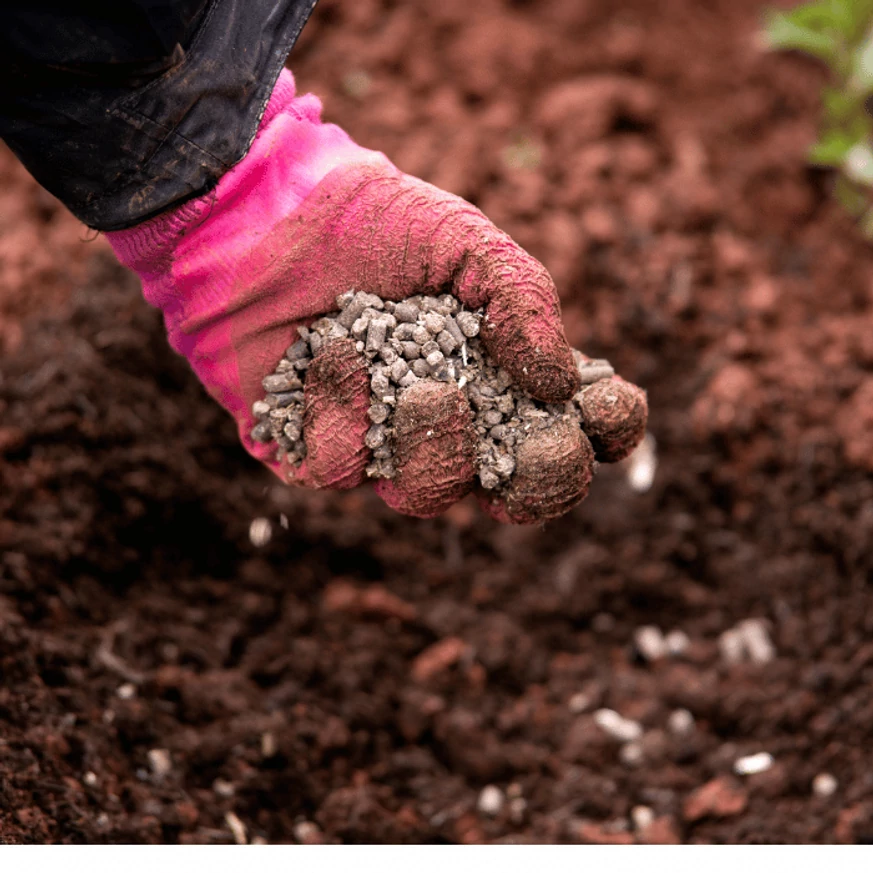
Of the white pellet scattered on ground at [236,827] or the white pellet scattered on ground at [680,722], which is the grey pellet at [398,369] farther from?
the white pellet scattered on ground at [680,722]

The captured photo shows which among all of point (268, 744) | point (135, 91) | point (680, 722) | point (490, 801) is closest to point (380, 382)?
point (135, 91)

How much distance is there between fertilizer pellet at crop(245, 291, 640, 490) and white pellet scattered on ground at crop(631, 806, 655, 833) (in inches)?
36.0

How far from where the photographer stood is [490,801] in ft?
6.00

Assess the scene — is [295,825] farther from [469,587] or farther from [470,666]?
[469,587]

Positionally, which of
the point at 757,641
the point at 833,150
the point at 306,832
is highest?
the point at 833,150

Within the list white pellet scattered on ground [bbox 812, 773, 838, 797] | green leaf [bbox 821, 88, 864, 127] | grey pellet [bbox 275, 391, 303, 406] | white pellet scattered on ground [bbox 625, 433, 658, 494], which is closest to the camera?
grey pellet [bbox 275, 391, 303, 406]

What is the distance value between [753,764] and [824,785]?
0.15 meters

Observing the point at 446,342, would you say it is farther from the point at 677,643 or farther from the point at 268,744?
the point at 677,643

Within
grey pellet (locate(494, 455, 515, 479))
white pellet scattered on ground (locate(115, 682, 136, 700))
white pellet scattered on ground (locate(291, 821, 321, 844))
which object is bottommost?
white pellet scattered on ground (locate(291, 821, 321, 844))

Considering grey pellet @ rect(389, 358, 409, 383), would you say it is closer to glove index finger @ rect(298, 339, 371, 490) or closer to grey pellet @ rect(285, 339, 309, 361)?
glove index finger @ rect(298, 339, 371, 490)

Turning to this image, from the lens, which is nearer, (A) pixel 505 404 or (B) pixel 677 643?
(A) pixel 505 404

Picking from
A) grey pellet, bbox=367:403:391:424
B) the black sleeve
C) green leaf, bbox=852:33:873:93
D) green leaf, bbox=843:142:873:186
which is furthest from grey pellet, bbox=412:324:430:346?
green leaf, bbox=852:33:873:93

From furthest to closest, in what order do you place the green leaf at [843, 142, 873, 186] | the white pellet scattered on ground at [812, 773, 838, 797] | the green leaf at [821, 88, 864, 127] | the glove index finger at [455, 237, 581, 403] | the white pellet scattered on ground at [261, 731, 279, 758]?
the green leaf at [821, 88, 864, 127] < the green leaf at [843, 142, 873, 186] < the white pellet scattered on ground at [812, 773, 838, 797] < the white pellet scattered on ground at [261, 731, 279, 758] < the glove index finger at [455, 237, 581, 403]

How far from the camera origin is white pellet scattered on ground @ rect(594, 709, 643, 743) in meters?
1.93
